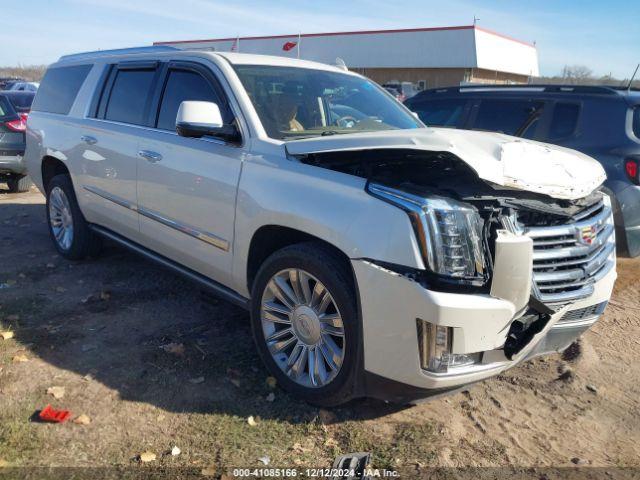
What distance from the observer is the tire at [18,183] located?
10133mm

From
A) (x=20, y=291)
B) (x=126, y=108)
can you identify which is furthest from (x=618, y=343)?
(x=20, y=291)

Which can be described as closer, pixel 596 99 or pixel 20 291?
pixel 20 291

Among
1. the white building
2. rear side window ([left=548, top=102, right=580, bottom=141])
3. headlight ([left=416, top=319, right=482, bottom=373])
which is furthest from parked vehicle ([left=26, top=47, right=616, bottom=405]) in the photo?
the white building

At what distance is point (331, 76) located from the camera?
461 centimetres

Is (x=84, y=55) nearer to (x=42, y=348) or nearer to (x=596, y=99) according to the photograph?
(x=42, y=348)

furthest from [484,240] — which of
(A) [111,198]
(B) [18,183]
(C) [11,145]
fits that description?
(B) [18,183]

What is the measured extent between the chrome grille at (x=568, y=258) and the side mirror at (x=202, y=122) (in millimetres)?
1871

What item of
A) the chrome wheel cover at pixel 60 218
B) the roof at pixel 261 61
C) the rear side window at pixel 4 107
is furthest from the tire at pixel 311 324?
the rear side window at pixel 4 107

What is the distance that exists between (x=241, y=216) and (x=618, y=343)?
3.02m

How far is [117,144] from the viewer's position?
472cm

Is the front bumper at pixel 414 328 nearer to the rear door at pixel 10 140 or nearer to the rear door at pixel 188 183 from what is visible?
the rear door at pixel 188 183

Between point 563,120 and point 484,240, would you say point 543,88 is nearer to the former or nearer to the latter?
point 563,120

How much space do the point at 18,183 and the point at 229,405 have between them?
8604 mm

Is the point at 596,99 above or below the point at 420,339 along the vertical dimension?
above
